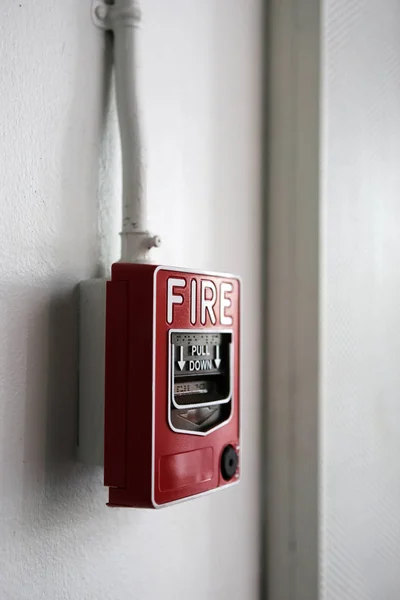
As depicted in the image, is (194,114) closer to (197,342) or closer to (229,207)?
(229,207)

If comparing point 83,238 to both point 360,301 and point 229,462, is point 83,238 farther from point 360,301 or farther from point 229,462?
point 360,301

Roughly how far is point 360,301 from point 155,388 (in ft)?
2.06

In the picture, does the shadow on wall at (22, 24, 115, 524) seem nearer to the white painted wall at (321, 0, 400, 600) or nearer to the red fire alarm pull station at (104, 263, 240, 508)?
the red fire alarm pull station at (104, 263, 240, 508)

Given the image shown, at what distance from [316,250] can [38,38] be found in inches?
22.7

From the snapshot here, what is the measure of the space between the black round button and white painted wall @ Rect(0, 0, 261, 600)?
0.40 feet

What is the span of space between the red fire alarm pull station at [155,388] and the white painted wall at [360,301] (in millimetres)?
388

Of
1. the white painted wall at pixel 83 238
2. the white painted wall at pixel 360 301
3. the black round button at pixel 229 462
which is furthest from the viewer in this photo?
the white painted wall at pixel 360 301

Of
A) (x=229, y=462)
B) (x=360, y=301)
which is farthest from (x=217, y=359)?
(x=360, y=301)

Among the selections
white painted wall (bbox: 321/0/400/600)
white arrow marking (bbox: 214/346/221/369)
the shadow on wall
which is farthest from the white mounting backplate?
white painted wall (bbox: 321/0/400/600)

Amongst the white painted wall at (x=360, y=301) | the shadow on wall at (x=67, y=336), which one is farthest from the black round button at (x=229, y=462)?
A: the white painted wall at (x=360, y=301)

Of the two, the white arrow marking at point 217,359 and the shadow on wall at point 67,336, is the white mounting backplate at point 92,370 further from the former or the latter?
the white arrow marking at point 217,359

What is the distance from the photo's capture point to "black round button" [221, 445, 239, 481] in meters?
0.89

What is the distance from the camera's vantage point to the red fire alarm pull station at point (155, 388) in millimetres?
766

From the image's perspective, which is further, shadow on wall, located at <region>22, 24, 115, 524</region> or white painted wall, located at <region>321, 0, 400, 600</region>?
white painted wall, located at <region>321, 0, 400, 600</region>
